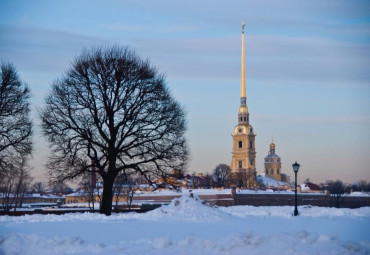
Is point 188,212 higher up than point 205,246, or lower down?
higher up

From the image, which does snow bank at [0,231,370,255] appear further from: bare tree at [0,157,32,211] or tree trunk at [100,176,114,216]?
bare tree at [0,157,32,211]

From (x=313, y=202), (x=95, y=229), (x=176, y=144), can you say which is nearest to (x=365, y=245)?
(x=95, y=229)

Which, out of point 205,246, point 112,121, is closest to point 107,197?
point 112,121

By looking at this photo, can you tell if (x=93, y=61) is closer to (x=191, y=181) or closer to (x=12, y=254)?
(x=12, y=254)

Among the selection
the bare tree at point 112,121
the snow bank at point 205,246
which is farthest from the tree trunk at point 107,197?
the snow bank at point 205,246

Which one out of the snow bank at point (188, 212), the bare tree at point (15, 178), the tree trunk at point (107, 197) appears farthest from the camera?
the bare tree at point (15, 178)

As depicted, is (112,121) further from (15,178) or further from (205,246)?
(15,178)

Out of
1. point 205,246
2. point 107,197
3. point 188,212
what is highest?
point 107,197

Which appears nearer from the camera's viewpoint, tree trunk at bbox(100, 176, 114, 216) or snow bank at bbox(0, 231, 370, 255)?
snow bank at bbox(0, 231, 370, 255)

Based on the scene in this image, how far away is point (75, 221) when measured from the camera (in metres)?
30.3

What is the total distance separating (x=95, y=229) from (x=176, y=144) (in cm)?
1554

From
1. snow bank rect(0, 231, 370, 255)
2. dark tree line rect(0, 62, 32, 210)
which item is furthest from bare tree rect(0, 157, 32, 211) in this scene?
snow bank rect(0, 231, 370, 255)

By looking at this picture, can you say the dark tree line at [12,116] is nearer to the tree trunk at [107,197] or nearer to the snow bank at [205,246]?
the tree trunk at [107,197]

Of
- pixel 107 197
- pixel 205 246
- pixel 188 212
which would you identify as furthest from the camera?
pixel 107 197
